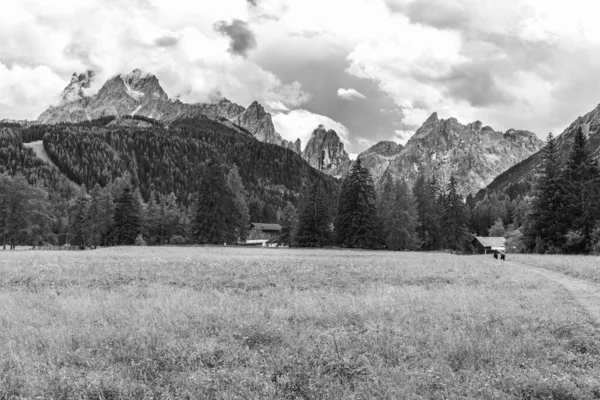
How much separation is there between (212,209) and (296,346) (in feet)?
205

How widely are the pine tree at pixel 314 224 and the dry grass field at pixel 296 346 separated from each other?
58.3 m

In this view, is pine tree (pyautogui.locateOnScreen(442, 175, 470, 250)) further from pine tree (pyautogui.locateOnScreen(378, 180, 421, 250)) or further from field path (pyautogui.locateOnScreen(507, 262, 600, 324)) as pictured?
field path (pyautogui.locateOnScreen(507, 262, 600, 324))

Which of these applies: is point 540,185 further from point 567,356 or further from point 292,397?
point 292,397

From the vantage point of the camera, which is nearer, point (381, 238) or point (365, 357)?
point (365, 357)

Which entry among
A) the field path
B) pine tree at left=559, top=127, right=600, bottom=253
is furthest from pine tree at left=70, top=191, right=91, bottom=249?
the field path

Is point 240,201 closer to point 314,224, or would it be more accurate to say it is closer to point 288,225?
point 288,225

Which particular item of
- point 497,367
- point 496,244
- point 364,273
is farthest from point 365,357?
point 496,244

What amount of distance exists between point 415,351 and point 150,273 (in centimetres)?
1672

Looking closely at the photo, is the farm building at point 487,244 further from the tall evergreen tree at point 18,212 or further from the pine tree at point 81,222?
the tall evergreen tree at point 18,212

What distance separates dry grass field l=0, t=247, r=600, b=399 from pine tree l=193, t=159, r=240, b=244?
53.9 metres

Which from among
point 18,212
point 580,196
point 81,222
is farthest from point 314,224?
point 81,222

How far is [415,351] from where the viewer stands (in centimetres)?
840

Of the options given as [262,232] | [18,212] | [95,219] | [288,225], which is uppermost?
[18,212]

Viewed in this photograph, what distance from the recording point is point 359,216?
69562 millimetres
